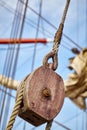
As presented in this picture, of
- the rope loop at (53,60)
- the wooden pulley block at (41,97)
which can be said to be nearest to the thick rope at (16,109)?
the wooden pulley block at (41,97)

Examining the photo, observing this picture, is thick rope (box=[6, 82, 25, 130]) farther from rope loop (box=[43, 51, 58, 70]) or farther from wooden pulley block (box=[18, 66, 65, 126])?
rope loop (box=[43, 51, 58, 70])

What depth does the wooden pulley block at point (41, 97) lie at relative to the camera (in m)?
0.89

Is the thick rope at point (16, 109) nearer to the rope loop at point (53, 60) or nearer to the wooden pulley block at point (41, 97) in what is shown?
the wooden pulley block at point (41, 97)

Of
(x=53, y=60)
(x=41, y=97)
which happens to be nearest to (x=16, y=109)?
(x=41, y=97)

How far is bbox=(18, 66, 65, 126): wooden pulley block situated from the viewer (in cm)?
89

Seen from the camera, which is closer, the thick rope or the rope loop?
the thick rope

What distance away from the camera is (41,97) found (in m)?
0.90

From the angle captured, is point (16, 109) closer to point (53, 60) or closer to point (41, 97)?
point (41, 97)

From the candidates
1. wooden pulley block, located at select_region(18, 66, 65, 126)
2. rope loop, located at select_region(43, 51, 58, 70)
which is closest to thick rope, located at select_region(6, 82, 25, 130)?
wooden pulley block, located at select_region(18, 66, 65, 126)

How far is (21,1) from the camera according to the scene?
3883 millimetres

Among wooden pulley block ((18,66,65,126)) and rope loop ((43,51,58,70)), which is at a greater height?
rope loop ((43,51,58,70))

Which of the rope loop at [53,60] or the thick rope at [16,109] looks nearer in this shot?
the thick rope at [16,109]

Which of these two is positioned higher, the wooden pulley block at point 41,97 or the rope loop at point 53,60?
the rope loop at point 53,60

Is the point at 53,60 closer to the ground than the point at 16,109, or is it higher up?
higher up
